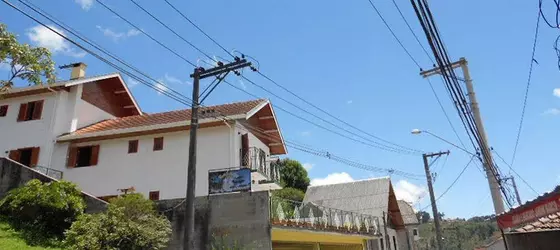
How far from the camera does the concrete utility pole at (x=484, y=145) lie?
558 inches

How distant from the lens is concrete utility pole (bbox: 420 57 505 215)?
558 inches

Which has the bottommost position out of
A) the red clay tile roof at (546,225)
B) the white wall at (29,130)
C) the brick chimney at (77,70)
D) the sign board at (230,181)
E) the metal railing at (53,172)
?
the red clay tile roof at (546,225)

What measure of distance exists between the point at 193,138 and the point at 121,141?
10.9 m

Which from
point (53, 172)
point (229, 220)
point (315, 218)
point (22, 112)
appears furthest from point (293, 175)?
point (229, 220)

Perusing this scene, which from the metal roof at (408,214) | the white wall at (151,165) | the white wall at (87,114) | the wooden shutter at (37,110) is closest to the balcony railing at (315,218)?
the white wall at (151,165)

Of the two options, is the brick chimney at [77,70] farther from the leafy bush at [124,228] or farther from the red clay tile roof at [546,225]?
the red clay tile roof at [546,225]

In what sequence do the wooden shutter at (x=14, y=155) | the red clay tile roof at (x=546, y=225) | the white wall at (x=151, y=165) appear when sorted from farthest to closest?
the wooden shutter at (x=14, y=155)
the white wall at (x=151, y=165)
the red clay tile roof at (x=546, y=225)

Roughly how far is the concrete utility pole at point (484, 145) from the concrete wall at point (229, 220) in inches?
285

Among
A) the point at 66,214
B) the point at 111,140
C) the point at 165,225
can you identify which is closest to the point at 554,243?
the point at 165,225

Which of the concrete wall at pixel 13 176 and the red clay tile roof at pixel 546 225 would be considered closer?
the red clay tile roof at pixel 546 225

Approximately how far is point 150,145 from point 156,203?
763cm

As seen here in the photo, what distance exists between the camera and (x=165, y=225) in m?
15.3

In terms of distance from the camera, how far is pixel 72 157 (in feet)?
77.6

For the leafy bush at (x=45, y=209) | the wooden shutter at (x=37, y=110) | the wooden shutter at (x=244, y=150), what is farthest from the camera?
the wooden shutter at (x=37, y=110)
